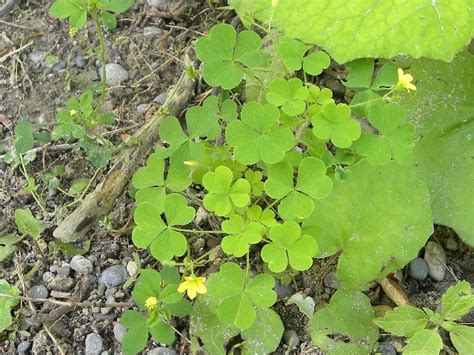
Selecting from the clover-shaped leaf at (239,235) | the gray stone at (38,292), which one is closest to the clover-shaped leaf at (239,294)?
the clover-shaped leaf at (239,235)

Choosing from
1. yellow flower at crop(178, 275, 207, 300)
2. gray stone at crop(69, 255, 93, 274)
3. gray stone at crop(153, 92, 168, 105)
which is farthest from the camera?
gray stone at crop(153, 92, 168, 105)

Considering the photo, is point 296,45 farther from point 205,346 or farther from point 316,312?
point 205,346

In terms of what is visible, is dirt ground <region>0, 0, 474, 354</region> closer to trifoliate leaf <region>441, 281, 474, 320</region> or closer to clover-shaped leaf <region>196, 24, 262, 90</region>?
trifoliate leaf <region>441, 281, 474, 320</region>

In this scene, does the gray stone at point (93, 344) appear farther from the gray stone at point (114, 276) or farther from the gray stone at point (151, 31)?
the gray stone at point (151, 31)

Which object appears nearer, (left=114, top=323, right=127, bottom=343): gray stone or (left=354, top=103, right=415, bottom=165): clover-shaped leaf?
(left=354, top=103, right=415, bottom=165): clover-shaped leaf


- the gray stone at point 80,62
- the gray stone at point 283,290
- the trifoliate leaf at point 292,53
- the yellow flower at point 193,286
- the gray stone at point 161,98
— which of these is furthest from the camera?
the gray stone at point 80,62

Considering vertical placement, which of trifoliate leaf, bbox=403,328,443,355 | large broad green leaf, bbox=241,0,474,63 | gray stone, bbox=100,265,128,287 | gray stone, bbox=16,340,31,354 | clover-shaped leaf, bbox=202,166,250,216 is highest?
large broad green leaf, bbox=241,0,474,63

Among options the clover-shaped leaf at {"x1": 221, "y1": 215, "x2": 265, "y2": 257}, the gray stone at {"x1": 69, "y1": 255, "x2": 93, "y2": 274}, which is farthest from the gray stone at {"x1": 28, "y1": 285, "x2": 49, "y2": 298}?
the clover-shaped leaf at {"x1": 221, "y1": 215, "x2": 265, "y2": 257}
